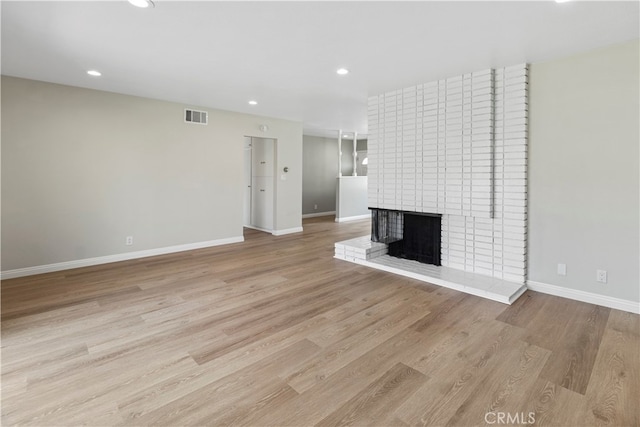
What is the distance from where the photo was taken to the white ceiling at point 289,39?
2.34 metres

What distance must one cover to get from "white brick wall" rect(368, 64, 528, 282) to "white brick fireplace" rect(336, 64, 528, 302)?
11 mm

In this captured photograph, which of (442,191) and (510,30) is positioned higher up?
(510,30)

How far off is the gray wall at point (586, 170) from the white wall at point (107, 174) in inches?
185

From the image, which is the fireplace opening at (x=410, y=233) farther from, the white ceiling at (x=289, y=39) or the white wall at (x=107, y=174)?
the white wall at (x=107, y=174)

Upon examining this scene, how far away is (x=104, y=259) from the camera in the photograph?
15.0 ft

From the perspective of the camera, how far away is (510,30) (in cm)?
265

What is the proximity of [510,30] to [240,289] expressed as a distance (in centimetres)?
358

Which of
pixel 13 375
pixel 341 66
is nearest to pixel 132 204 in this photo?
pixel 13 375

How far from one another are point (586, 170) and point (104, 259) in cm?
605

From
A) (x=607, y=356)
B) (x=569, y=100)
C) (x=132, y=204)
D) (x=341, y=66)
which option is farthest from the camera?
(x=132, y=204)

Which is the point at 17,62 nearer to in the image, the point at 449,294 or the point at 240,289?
the point at 240,289

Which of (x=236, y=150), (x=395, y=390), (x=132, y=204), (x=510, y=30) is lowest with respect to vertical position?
(x=395, y=390)

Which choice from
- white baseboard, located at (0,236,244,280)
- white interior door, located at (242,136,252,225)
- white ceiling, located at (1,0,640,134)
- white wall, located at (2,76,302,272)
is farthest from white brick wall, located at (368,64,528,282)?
white interior door, located at (242,136,252,225)

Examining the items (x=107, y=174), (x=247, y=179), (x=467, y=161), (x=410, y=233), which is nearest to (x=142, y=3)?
(x=107, y=174)
